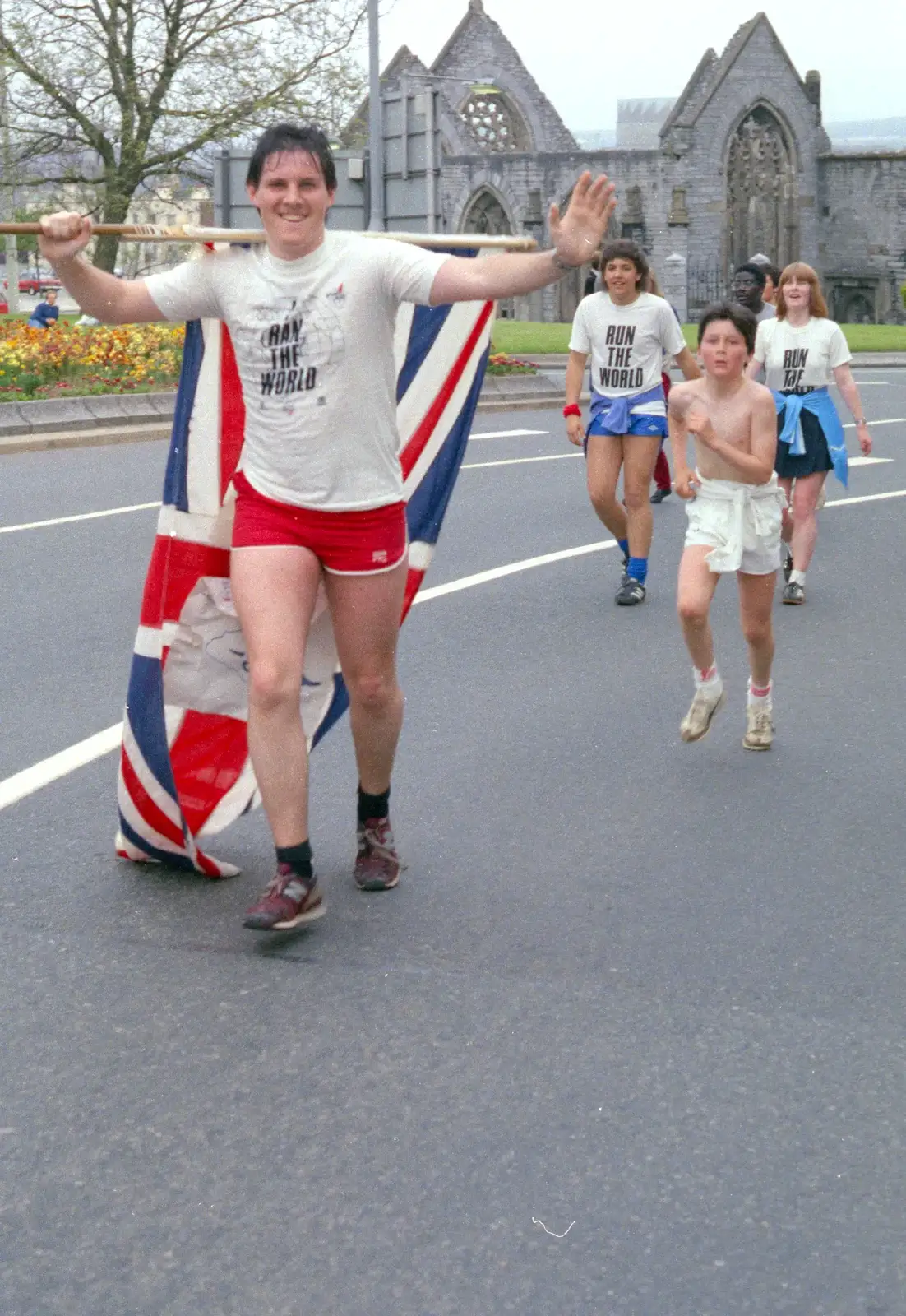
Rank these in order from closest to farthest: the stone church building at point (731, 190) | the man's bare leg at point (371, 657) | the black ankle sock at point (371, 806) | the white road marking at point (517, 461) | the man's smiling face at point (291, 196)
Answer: the man's smiling face at point (291, 196) → the man's bare leg at point (371, 657) → the black ankle sock at point (371, 806) → the white road marking at point (517, 461) → the stone church building at point (731, 190)

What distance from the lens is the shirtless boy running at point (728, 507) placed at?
22.1ft

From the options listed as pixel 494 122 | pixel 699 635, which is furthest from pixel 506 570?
pixel 494 122

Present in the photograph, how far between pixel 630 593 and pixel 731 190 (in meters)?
59.0

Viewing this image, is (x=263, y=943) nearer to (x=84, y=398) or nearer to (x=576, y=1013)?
(x=576, y=1013)

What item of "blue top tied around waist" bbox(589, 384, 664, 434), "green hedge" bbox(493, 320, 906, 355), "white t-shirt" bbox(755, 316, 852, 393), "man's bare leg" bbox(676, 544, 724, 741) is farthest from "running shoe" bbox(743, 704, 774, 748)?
"green hedge" bbox(493, 320, 906, 355)

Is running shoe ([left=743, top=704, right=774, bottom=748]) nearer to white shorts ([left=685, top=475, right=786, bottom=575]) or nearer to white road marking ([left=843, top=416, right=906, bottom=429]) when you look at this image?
white shorts ([left=685, top=475, right=786, bottom=575])

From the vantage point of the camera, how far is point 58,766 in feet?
21.4

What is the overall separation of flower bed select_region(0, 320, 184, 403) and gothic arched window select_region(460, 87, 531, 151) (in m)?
50.7

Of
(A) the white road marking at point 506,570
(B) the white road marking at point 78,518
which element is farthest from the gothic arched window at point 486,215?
(A) the white road marking at point 506,570

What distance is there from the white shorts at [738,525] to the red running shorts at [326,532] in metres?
2.14

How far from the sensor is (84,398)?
19688 mm

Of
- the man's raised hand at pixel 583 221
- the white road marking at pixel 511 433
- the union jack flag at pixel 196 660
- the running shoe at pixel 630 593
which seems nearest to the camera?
the man's raised hand at pixel 583 221

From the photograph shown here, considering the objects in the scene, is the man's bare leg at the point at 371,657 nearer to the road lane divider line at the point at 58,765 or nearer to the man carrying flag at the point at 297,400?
the man carrying flag at the point at 297,400

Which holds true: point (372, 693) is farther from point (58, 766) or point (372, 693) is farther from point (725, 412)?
point (725, 412)
